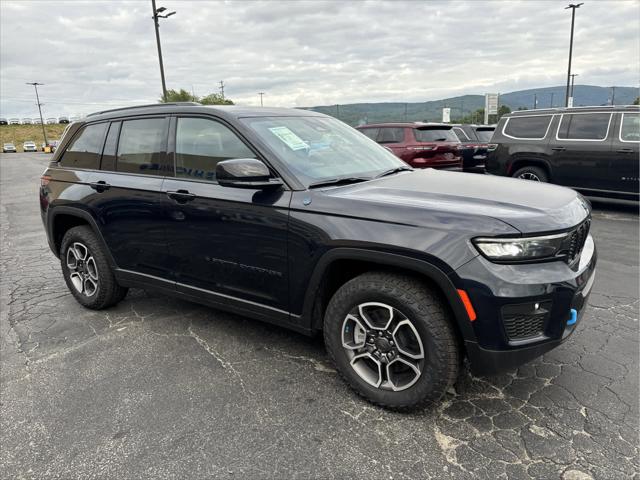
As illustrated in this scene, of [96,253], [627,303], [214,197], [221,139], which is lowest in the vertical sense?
[627,303]

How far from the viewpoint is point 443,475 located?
2164 millimetres

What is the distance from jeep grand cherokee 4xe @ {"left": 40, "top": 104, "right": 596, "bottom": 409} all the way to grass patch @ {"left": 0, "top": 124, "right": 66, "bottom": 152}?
94.9m

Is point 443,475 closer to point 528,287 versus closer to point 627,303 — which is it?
point 528,287

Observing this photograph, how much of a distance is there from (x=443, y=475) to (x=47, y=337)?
3.24 metres

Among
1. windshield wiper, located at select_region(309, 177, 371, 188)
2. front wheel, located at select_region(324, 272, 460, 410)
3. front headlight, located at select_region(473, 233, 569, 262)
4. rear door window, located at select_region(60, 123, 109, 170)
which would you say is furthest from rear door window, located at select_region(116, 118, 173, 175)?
front headlight, located at select_region(473, 233, 569, 262)

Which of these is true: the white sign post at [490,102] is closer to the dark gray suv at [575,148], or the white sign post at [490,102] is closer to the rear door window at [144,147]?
the dark gray suv at [575,148]

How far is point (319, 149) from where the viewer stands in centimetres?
326

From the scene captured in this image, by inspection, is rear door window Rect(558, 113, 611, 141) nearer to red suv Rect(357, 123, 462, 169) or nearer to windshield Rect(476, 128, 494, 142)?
red suv Rect(357, 123, 462, 169)

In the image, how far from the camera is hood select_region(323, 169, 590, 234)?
2.35m

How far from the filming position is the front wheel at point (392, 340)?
2418 mm

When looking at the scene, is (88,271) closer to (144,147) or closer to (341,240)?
(144,147)

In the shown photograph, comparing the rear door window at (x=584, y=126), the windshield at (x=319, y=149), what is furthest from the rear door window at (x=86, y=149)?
the rear door window at (x=584, y=126)

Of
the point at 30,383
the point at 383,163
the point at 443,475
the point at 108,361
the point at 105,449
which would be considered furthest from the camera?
the point at 383,163

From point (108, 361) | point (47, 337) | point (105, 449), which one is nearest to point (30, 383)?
point (108, 361)
